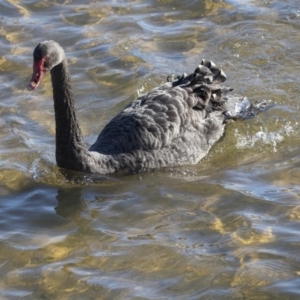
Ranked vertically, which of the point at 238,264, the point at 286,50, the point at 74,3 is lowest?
the point at 238,264

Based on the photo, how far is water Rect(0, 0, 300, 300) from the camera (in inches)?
222

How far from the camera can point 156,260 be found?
19.1 feet

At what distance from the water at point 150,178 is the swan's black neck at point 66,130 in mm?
169

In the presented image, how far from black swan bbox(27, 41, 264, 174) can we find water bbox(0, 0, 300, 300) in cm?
15

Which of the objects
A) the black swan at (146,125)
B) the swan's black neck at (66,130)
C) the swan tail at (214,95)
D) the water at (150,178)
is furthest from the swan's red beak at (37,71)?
the swan tail at (214,95)

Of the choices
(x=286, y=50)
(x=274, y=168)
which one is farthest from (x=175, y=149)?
(x=286, y=50)

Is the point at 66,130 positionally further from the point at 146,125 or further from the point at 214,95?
the point at 214,95

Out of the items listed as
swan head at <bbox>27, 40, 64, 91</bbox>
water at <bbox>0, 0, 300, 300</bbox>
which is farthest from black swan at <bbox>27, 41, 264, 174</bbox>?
water at <bbox>0, 0, 300, 300</bbox>

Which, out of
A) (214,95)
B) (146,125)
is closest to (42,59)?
(146,125)

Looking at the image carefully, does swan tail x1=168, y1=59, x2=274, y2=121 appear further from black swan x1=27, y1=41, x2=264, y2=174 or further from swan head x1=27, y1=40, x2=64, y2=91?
swan head x1=27, y1=40, x2=64, y2=91

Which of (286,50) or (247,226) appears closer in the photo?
(247,226)

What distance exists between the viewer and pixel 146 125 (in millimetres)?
7453

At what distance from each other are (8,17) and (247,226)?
6.27 meters

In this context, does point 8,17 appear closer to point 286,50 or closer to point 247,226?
point 286,50
